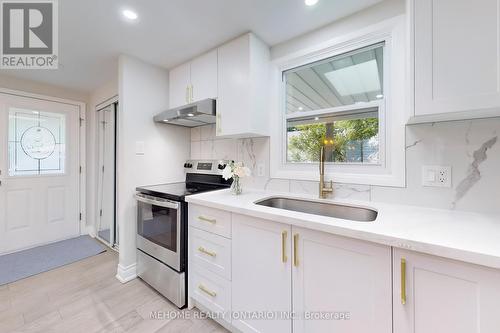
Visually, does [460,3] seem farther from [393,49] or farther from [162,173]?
[162,173]

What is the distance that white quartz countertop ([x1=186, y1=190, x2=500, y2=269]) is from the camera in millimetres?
697

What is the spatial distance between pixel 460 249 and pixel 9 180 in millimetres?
4212

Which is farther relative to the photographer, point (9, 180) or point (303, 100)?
point (9, 180)

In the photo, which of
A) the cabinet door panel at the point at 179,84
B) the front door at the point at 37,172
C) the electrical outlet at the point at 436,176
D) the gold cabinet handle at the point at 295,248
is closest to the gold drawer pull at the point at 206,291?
the gold cabinet handle at the point at 295,248

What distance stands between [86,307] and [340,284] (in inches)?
77.7

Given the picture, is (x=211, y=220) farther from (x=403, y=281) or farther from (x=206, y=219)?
(x=403, y=281)

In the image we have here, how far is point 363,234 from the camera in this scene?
861 millimetres

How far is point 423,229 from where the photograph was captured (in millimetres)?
878

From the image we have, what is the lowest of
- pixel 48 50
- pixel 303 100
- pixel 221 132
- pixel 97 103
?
pixel 221 132

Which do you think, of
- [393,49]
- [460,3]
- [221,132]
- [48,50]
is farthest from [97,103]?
[460,3]

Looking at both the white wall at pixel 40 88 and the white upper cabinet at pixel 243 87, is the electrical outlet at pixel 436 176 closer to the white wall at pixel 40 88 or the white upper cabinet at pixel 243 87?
the white upper cabinet at pixel 243 87

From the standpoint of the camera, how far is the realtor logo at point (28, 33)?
1.45 m

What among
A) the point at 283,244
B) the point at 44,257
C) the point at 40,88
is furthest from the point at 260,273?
the point at 40,88

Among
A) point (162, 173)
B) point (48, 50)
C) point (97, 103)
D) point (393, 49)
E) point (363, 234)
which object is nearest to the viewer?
point (363, 234)
